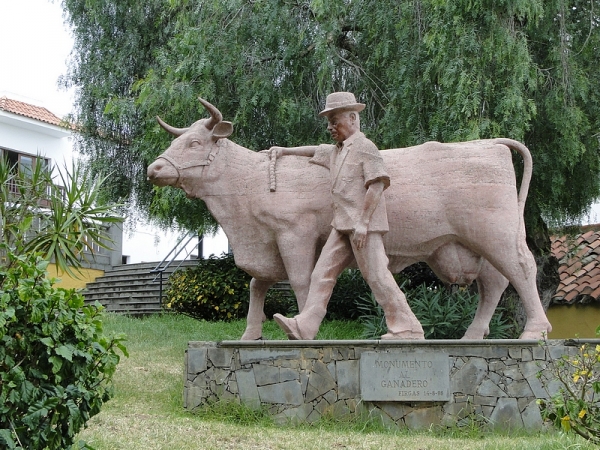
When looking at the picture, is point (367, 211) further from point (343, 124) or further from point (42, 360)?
point (42, 360)

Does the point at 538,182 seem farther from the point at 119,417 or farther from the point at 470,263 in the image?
the point at 119,417

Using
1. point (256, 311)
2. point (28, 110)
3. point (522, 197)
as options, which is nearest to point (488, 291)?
point (522, 197)

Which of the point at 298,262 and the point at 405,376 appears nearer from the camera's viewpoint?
the point at 405,376

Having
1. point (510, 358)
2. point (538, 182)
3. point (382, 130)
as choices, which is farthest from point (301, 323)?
point (538, 182)

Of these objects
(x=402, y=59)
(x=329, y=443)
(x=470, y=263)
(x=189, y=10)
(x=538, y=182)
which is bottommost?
(x=329, y=443)

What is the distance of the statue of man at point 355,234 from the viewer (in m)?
7.55

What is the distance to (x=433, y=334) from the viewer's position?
1084 cm

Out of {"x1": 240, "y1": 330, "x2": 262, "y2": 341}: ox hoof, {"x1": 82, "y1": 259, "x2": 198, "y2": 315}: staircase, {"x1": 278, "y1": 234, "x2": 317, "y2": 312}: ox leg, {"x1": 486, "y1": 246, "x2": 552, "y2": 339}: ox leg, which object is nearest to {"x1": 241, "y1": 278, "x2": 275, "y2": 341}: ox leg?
{"x1": 240, "y1": 330, "x2": 262, "y2": 341}: ox hoof

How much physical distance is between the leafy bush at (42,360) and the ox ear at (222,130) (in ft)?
11.5

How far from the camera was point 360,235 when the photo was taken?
750 cm

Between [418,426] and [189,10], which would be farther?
[189,10]

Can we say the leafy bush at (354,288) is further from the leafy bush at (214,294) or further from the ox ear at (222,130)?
the ox ear at (222,130)

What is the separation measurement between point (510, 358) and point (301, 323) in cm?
178

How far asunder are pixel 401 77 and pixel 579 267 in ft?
18.3
